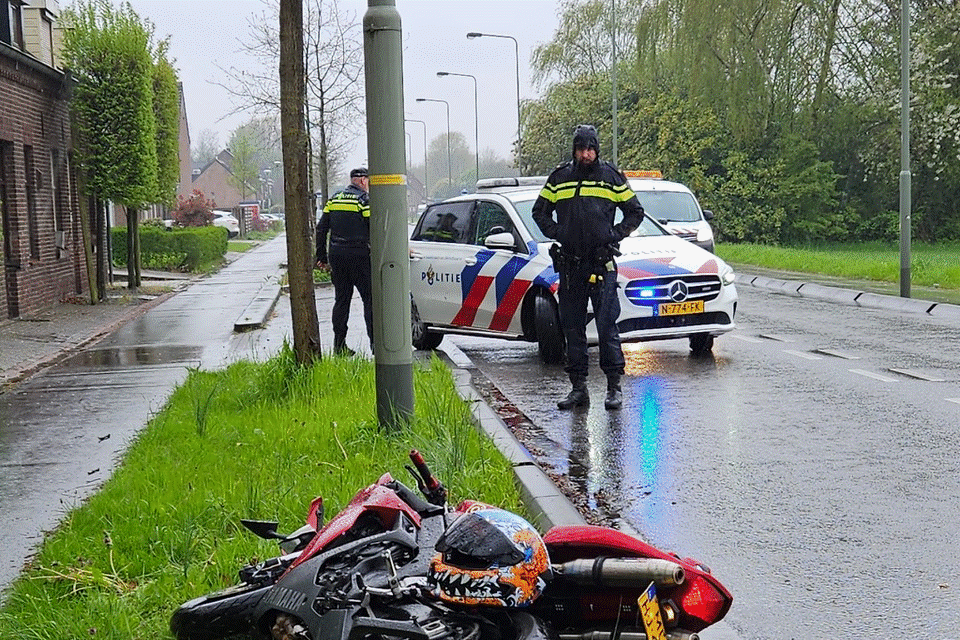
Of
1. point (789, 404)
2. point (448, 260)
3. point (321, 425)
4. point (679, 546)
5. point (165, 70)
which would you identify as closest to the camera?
point (679, 546)

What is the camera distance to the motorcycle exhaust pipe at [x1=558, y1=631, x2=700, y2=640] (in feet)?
A: 10.9

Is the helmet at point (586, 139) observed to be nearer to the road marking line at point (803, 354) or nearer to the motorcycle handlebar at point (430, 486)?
the road marking line at point (803, 354)

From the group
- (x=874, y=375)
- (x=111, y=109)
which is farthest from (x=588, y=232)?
(x=111, y=109)

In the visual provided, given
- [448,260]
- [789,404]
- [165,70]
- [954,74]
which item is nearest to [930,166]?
[954,74]

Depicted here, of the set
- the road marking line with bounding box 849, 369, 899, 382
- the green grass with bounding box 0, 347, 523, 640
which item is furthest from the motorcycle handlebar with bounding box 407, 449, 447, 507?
the road marking line with bounding box 849, 369, 899, 382

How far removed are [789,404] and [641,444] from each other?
191 centimetres

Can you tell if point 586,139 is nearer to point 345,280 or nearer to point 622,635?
point 345,280

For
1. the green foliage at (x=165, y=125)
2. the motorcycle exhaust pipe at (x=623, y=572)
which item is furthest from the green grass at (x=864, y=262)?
the motorcycle exhaust pipe at (x=623, y=572)

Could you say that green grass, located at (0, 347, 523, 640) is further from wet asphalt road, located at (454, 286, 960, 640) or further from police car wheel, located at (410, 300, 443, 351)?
police car wheel, located at (410, 300, 443, 351)

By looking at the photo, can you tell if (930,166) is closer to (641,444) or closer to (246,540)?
(641,444)

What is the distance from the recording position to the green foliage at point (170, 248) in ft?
122

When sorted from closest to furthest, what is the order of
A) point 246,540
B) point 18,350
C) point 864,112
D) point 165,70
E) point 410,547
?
point 410,547, point 246,540, point 18,350, point 165,70, point 864,112

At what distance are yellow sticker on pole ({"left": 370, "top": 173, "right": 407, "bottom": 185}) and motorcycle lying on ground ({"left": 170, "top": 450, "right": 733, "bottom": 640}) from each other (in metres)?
3.84

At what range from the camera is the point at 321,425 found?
8008 millimetres
